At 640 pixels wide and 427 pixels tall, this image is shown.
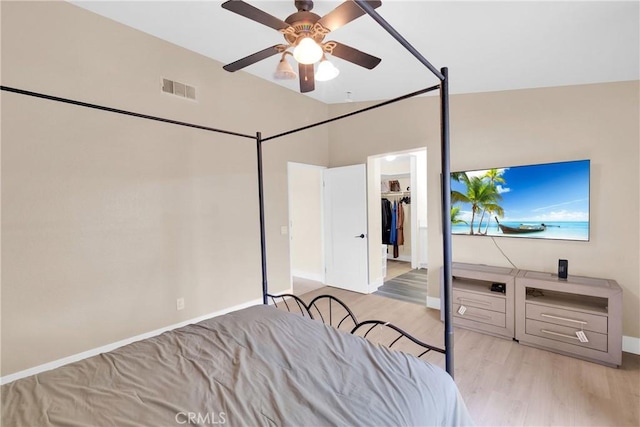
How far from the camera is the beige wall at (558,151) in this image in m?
2.57

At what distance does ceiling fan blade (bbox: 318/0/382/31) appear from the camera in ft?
5.15

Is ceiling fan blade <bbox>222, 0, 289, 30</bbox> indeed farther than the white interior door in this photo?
No

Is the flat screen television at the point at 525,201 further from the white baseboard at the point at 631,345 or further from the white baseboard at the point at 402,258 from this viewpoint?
the white baseboard at the point at 402,258

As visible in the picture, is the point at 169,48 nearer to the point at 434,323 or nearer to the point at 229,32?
the point at 229,32

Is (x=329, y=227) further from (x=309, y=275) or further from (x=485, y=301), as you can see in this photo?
(x=485, y=301)

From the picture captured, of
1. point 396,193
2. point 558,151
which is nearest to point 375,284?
point 396,193

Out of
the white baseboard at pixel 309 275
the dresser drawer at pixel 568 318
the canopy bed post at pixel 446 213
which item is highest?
the canopy bed post at pixel 446 213

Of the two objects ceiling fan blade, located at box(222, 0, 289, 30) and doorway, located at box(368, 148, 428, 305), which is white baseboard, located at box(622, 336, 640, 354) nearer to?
doorway, located at box(368, 148, 428, 305)

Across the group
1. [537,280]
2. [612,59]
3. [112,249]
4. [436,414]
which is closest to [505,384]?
[537,280]

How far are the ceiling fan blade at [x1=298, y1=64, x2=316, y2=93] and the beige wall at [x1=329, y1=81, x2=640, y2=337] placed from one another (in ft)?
6.39

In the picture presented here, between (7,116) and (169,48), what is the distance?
149cm

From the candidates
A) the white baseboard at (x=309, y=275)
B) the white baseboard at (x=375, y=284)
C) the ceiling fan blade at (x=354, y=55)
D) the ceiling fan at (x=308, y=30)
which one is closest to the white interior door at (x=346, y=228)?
the white baseboard at (x=375, y=284)

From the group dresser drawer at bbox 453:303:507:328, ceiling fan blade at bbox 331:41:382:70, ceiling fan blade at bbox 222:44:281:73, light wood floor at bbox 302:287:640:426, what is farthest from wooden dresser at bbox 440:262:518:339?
ceiling fan blade at bbox 222:44:281:73

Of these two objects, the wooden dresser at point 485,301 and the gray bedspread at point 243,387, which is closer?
the gray bedspread at point 243,387
